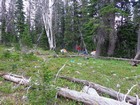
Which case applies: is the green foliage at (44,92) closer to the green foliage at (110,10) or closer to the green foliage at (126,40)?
the green foliage at (110,10)

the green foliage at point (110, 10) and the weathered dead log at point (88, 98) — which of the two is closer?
the weathered dead log at point (88, 98)

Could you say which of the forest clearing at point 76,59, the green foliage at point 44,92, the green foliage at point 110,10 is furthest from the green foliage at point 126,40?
the green foliage at point 44,92

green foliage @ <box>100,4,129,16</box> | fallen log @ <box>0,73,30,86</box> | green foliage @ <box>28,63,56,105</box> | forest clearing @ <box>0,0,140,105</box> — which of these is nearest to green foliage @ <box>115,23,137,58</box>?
forest clearing @ <box>0,0,140,105</box>

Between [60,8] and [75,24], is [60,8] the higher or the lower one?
the higher one

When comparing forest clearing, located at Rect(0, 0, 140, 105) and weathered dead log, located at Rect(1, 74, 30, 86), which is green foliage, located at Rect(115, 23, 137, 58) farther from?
weathered dead log, located at Rect(1, 74, 30, 86)

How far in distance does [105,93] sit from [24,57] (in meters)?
4.72

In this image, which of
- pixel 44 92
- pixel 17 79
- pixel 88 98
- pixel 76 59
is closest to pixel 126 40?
pixel 76 59

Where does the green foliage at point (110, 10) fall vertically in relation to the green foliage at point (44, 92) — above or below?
above

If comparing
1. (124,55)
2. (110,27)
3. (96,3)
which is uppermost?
(96,3)

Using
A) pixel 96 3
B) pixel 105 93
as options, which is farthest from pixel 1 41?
pixel 105 93

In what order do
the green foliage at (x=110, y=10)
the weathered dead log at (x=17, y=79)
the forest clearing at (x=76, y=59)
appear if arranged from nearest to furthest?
the forest clearing at (x=76, y=59)
the weathered dead log at (x=17, y=79)
the green foliage at (x=110, y=10)

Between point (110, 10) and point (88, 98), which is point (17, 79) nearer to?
point (88, 98)

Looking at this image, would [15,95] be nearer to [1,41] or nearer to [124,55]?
[124,55]

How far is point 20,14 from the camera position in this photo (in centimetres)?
3139
